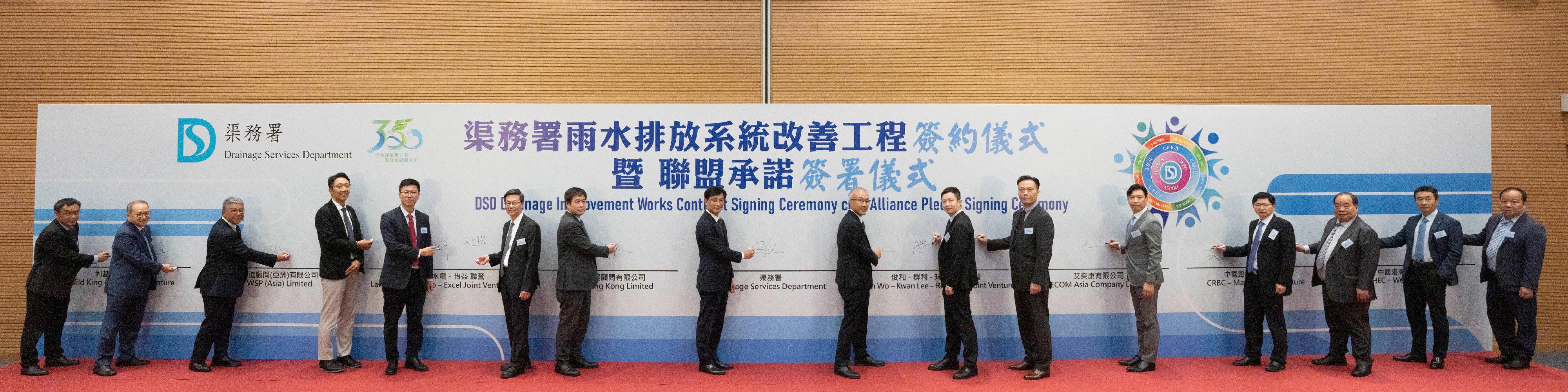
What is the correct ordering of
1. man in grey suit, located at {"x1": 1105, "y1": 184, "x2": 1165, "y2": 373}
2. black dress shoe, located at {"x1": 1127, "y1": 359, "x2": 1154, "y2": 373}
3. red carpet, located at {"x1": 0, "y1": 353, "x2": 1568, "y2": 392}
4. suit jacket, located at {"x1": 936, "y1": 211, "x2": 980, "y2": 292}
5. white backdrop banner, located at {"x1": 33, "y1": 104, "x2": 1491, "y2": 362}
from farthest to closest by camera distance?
white backdrop banner, located at {"x1": 33, "y1": 104, "x2": 1491, "y2": 362}, black dress shoe, located at {"x1": 1127, "y1": 359, "x2": 1154, "y2": 373}, man in grey suit, located at {"x1": 1105, "y1": 184, "x2": 1165, "y2": 373}, suit jacket, located at {"x1": 936, "y1": 211, "x2": 980, "y2": 292}, red carpet, located at {"x1": 0, "y1": 353, "x2": 1568, "y2": 392}

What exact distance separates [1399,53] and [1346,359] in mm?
2202

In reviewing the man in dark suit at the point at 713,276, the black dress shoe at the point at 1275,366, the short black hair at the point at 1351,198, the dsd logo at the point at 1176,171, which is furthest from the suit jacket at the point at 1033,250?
the short black hair at the point at 1351,198

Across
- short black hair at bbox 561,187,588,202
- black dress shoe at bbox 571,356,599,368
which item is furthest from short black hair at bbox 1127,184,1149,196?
black dress shoe at bbox 571,356,599,368

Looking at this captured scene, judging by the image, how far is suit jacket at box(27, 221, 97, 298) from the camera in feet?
14.8

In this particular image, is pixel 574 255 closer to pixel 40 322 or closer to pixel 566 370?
pixel 566 370

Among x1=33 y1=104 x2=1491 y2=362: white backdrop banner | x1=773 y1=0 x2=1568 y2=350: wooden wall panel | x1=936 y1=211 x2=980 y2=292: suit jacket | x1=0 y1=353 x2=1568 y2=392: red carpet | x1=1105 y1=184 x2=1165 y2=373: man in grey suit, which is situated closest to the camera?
x1=0 y1=353 x2=1568 y2=392: red carpet

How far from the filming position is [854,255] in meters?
4.55

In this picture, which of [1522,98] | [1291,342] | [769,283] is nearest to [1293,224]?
[1291,342]

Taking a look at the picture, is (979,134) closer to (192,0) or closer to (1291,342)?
(1291,342)

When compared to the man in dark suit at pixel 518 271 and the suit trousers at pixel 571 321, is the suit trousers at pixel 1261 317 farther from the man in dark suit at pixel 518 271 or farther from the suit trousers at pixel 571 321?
the man in dark suit at pixel 518 271

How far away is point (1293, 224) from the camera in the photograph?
5.11m

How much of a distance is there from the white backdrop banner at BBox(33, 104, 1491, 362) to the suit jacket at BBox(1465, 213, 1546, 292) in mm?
1406

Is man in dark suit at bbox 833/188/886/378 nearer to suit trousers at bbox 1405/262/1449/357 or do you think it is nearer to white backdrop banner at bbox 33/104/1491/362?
white backdrop banner at bbox 33/104/1491/362

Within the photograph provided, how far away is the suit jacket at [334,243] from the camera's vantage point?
452 centimetres
